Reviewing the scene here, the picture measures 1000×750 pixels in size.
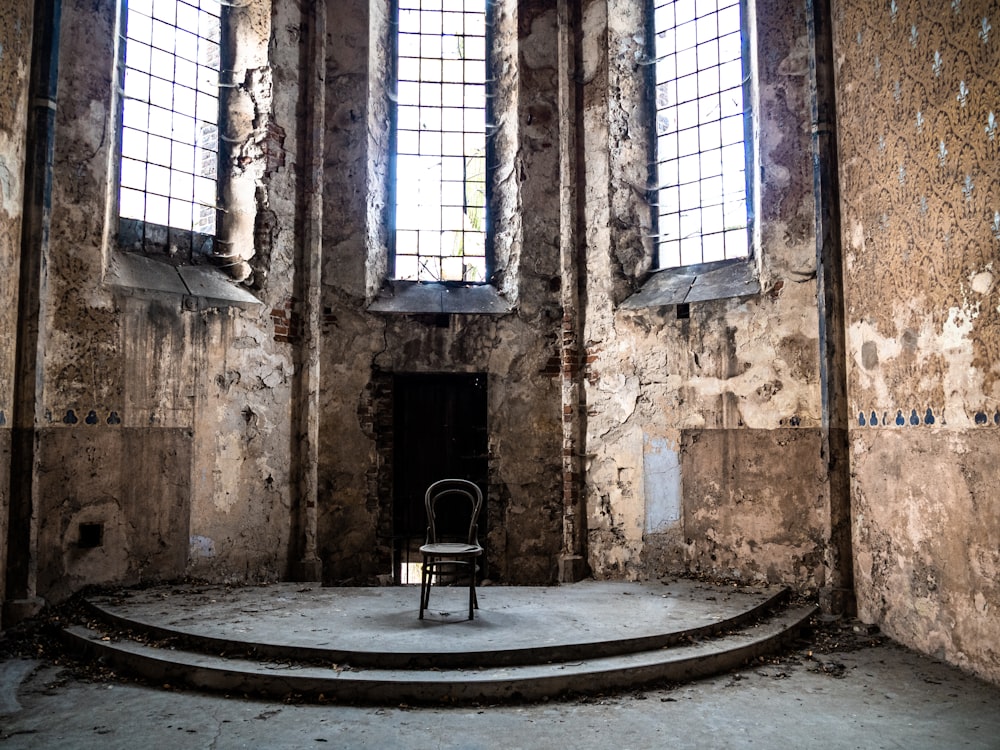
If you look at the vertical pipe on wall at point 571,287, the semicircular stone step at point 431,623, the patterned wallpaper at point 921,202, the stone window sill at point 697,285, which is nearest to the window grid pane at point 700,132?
the stone window sill at point 697,285

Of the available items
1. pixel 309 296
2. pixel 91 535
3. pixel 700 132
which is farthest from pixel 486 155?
pixel 91 535

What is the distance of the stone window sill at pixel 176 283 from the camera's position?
607cm

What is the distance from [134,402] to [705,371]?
472cm

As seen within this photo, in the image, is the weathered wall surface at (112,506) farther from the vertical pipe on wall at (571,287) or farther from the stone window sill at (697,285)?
the stone window sill at (697,285)

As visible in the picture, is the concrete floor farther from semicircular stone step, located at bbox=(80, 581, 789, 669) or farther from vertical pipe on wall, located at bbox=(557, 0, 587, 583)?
vertical pipe on wall, located at bbox=(557, 0, 587, 583)

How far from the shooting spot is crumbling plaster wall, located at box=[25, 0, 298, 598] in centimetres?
560

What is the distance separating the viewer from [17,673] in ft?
14.3

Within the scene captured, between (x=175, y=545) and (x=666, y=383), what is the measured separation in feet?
14.4

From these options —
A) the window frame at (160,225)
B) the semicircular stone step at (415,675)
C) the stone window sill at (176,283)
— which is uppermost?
the window frame at (160,225)

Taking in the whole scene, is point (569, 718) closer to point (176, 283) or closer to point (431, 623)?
point (431, 623)

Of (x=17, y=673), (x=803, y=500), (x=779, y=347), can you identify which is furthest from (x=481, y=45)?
(x=17, y=673)

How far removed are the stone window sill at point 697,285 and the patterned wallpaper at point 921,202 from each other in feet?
3.39

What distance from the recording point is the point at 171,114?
672cm

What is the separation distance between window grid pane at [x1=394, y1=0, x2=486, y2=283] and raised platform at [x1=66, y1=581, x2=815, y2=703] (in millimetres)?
3577
